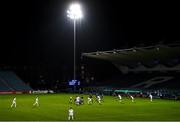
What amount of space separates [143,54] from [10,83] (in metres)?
30.8

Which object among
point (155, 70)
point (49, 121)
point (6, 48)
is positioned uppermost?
point (6, 48)

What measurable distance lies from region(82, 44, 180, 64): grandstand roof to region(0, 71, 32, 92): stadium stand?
15.7m

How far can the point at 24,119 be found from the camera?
110 feet

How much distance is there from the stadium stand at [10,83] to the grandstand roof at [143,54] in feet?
51.5

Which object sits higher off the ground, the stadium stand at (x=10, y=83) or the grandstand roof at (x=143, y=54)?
the grandstand roof at (x=143, y=54)

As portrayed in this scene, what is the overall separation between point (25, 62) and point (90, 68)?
16.8 metres

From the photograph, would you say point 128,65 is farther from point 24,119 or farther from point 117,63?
point 24,119

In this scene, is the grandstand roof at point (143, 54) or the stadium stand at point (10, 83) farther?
the stadium stand at point (10, 83)

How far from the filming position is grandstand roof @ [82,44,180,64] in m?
67.7

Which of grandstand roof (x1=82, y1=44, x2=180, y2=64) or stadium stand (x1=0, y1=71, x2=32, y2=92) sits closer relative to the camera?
grandstand roof (x1=82, y1=44, x2=180, y2=64)

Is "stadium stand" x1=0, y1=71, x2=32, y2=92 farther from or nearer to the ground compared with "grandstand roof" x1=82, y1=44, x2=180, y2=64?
nearer to the ground

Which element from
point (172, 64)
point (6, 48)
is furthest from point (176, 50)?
point (6, 48)

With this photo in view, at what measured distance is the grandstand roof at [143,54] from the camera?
2666 inches

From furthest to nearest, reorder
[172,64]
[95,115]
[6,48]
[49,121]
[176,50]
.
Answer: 1. [6,48]
2. [172,64]
3. [176,50]
4. [95,115]
5. [49,121]
